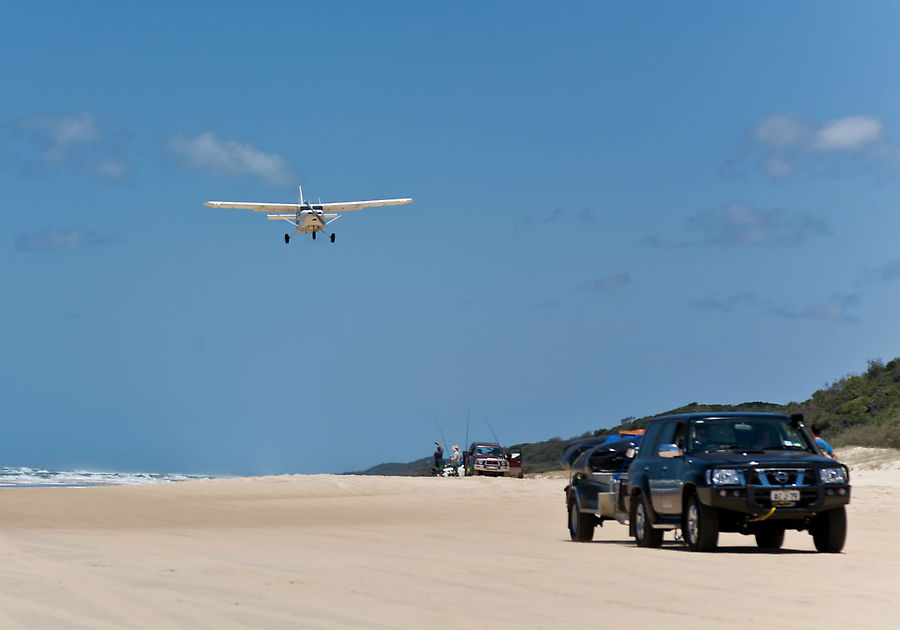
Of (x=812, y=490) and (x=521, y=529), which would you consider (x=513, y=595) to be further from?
(x=521, y=529)

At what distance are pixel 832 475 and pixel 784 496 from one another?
2.44 feet

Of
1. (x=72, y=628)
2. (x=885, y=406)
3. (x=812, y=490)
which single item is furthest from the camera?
(x=885, y=406)

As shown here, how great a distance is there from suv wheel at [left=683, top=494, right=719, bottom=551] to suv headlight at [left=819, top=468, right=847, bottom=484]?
1.43 metres

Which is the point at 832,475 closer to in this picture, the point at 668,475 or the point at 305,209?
the point at 668,475

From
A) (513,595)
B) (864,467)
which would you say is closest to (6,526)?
(513,595)

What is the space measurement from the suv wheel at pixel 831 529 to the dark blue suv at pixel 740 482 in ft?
0.04

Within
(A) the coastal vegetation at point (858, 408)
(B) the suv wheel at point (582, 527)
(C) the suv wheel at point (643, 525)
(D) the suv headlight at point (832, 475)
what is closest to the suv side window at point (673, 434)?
(C) the suv wheel at point (643, 525)

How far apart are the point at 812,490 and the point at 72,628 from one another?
10.7 metres

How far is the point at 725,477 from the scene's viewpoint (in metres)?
17.6

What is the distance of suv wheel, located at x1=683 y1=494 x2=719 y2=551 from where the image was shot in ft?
57.7

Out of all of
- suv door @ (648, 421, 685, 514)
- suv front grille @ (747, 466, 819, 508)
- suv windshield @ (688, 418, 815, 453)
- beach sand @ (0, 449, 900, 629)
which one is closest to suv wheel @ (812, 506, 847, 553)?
beach sand @ (0, 449, 900, 629)

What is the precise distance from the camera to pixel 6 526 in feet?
83.4

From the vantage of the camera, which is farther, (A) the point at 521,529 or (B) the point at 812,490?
(A) the point at 521,529

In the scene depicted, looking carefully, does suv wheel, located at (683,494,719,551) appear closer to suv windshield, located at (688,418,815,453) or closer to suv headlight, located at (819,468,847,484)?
suv windshield, located at (688,418,815,453)
